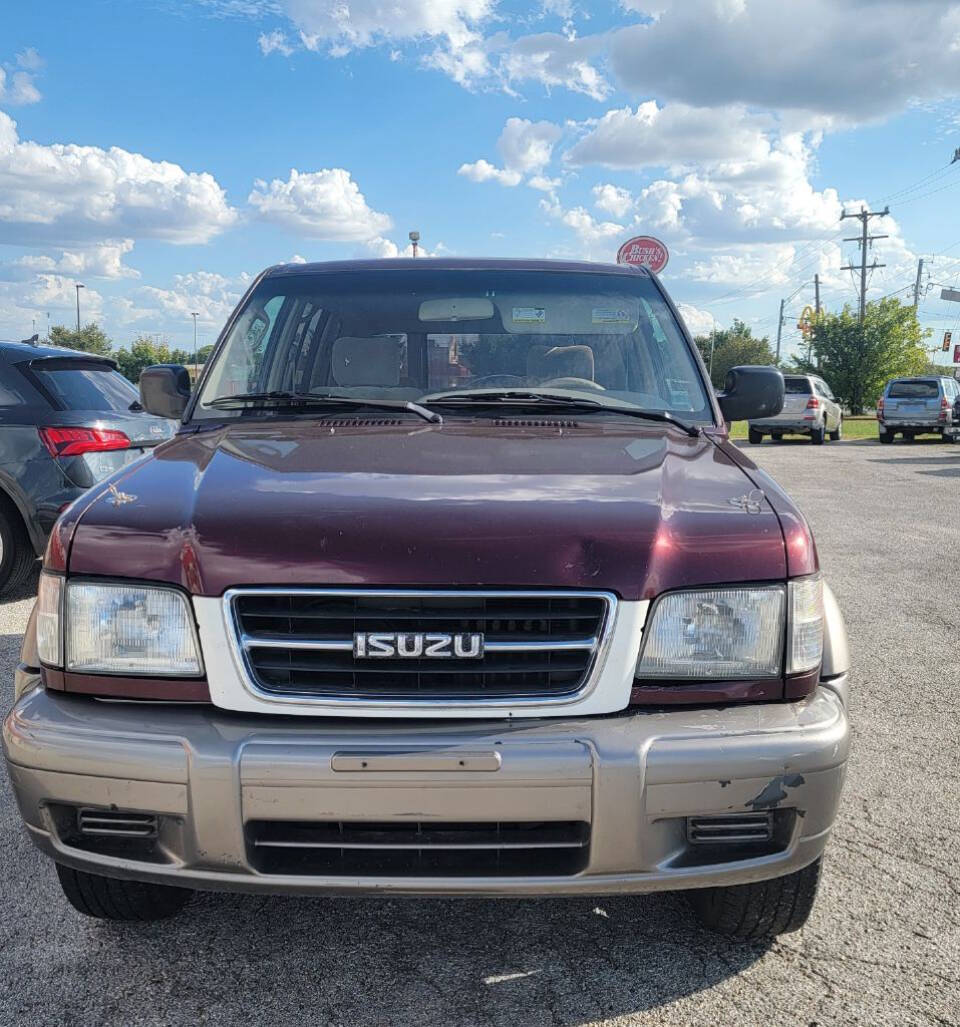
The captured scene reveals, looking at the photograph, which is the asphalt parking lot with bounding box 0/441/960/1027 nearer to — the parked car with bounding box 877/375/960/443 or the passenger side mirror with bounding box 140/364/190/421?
the passenger side mirror with bounding box 140/364/190/421

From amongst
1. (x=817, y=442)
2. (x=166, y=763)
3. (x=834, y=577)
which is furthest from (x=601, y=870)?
(x=817, y=442)

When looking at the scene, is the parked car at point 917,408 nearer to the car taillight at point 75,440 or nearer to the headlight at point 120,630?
the car taillight at point 75,440

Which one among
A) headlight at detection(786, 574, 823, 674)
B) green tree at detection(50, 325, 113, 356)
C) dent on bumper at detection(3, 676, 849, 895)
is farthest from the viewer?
green tree at detection(50, 325, 113, 356)

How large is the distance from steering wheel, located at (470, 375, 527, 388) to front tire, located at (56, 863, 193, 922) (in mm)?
1813

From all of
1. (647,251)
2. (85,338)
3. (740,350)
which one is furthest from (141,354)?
(647,251)

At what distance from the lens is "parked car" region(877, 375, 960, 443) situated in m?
24.7

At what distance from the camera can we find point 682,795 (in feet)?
6.93

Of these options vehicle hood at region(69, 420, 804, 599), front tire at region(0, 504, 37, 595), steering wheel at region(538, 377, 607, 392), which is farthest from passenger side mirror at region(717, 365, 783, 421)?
front tire at region(0, 504, 37, 595)

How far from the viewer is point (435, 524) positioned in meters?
2.24

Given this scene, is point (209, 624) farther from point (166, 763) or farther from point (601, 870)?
point (601, 870)

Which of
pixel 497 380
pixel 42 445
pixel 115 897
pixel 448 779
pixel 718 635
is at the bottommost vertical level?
pixel 115 897

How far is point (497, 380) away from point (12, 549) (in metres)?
4.40

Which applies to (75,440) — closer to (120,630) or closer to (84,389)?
(84,389)

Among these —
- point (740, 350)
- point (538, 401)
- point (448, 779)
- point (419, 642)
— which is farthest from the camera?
point (740, 350)
